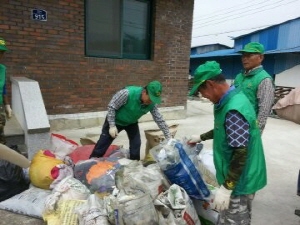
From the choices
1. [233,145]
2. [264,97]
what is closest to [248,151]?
[233,145]

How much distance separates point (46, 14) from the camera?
534cm

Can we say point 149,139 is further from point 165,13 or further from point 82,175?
point 165,13

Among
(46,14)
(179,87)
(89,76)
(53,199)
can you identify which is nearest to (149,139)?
(53,199)

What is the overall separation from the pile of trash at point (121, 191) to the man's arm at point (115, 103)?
0.49m

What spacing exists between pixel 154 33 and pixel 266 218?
5.08 metres

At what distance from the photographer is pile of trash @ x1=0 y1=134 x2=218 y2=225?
2143mm

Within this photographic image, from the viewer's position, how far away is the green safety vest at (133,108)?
320cm

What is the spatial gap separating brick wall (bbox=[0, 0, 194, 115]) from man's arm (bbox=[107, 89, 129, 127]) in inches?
111

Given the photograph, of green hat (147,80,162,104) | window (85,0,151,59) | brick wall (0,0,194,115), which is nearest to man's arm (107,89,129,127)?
green hat (147,80,162,104)

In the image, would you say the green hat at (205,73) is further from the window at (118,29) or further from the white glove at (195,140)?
the window at (118,29)

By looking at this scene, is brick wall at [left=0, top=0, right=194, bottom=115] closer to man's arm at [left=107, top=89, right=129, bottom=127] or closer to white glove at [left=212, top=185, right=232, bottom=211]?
man's arm at [left=107, top=89, right=129, bottom=127]

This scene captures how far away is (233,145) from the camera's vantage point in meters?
1.70

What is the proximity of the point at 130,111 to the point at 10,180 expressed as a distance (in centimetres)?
150

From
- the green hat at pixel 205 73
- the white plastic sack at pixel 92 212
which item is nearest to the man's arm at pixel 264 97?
the green hat at pixel 205 73
